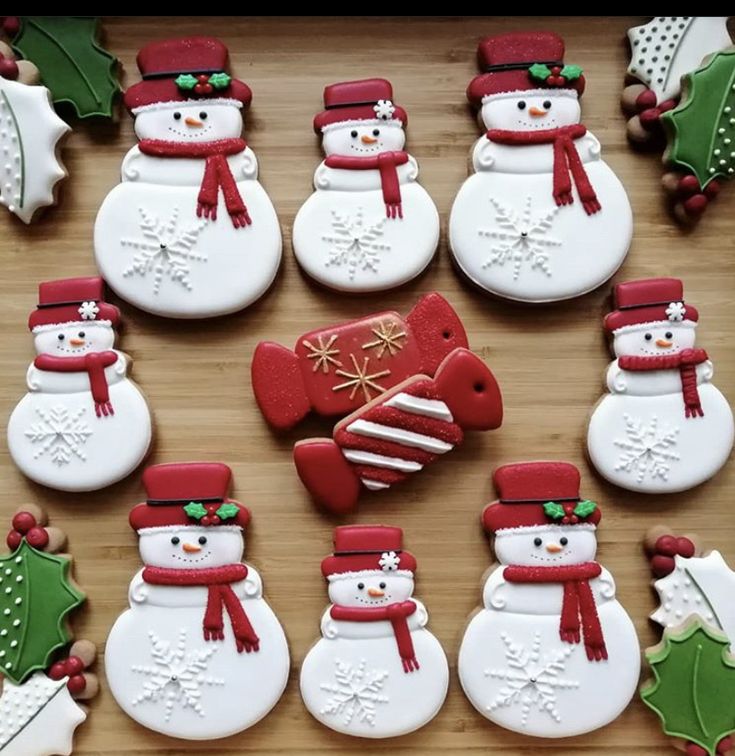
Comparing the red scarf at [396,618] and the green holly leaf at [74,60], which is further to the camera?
the green holly leaf at [74,60]

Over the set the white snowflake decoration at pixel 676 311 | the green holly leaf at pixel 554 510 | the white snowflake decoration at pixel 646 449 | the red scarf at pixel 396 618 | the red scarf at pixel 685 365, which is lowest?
the red scarf at pixel 396 618

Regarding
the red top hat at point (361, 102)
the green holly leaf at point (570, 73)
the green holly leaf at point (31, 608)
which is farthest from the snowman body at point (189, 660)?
the green holly leaf at point (570, 73)

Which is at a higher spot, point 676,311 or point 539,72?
point 539,72

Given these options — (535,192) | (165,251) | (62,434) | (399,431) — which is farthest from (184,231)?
(535,192)

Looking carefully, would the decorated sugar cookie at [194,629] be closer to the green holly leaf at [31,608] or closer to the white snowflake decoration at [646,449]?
the green holly leaf at [31,608]

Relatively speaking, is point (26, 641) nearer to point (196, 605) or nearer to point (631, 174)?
point (196, 605)

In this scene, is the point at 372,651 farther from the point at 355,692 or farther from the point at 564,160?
the point at 564,160
